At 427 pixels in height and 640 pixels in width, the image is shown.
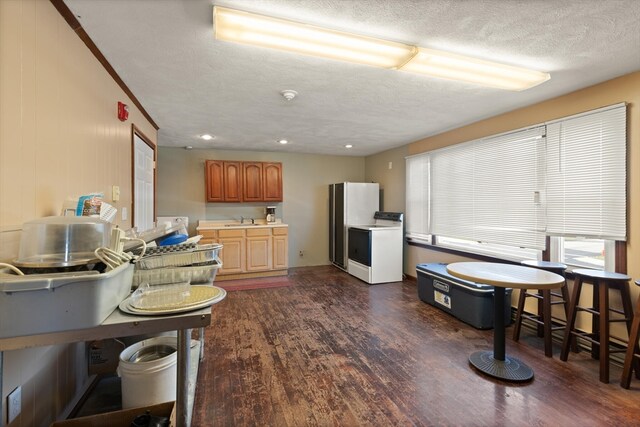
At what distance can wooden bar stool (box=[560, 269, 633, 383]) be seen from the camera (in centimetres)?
207

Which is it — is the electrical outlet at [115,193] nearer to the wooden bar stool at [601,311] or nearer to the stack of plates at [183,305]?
the stack of plates at [183,305]

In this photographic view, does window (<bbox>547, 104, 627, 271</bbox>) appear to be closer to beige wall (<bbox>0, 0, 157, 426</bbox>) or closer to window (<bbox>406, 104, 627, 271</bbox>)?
window (<bbox>406, 104, 627, 271</bbox>)

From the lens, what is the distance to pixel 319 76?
227 centimetres

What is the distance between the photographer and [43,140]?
1.38 meters

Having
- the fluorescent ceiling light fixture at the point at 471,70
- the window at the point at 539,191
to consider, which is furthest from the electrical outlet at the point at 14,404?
the window at the point at 539,191

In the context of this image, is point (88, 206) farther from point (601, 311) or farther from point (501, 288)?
point (601, 311)

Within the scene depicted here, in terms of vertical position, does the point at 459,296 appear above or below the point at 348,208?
below

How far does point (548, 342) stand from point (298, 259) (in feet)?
13.6

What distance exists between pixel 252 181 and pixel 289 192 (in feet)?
2.53

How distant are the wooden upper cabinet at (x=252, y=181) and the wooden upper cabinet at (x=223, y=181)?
88 millimetres

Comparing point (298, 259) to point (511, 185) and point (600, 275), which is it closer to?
point (511, 185)

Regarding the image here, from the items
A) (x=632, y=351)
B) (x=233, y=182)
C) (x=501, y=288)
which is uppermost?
(x=233, y=182)

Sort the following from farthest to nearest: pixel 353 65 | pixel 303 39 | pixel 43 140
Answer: pixel 353 65 → pixel 303 39 → pixel 43 140

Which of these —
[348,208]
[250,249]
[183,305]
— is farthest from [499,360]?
[250,249]
